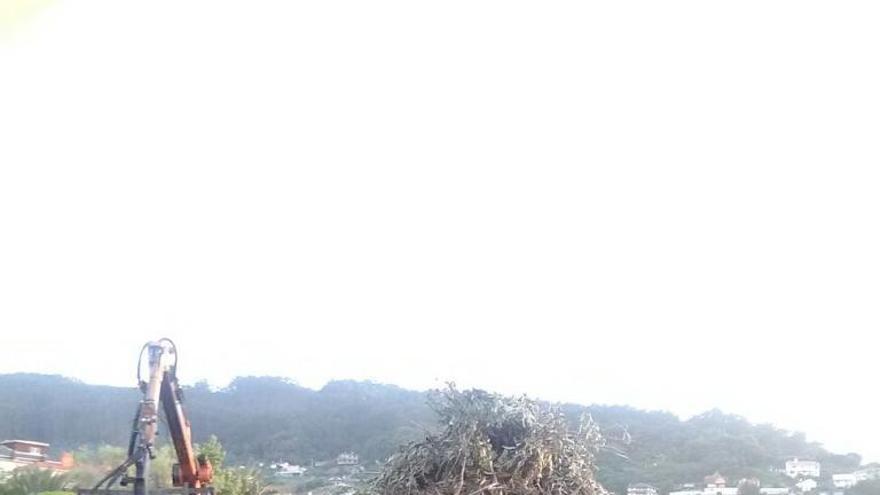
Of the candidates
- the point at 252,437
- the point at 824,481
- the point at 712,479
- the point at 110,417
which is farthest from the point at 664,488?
the point at 110,417

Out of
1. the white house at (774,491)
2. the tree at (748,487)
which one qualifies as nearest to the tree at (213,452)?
the tree at (748,487)

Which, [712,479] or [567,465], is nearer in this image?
[567,465]

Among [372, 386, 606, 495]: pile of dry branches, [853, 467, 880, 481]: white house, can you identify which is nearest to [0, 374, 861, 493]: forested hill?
[853, 467, 880, 481]: white house

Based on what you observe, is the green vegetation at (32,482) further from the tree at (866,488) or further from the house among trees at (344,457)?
the tree at (866,488)

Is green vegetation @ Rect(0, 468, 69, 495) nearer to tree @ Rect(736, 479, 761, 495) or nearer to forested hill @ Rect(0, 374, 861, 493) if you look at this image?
forested hill @ Rect(0, 374, 861, 493)

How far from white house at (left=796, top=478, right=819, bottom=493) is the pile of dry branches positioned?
27.9 m

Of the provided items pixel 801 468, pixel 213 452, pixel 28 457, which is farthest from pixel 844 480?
pixel 28 457

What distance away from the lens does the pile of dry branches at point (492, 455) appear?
7262mm

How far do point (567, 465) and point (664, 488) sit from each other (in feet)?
68.9

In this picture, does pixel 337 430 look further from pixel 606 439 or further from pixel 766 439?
pixel 606 439

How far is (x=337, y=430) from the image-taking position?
49344 mm

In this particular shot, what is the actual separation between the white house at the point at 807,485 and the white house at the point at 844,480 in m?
0.67

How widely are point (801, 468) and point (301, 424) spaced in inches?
966

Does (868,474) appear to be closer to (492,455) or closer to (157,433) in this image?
(157,433)
